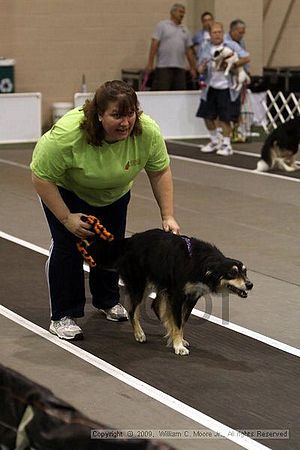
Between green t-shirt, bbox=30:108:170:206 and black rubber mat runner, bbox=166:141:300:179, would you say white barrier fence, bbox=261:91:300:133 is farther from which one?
green t-shirt, bbox=30:108:170:206

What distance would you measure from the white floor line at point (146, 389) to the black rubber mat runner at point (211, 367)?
0.04 meters

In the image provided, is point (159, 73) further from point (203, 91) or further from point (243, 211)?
point (243, 211)

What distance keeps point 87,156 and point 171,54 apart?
35.8ft

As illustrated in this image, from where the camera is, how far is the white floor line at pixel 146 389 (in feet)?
14.5

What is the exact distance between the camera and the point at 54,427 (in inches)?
103

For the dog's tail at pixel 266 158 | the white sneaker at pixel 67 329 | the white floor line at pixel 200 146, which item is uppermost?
the white sneaker at pixel 67 329

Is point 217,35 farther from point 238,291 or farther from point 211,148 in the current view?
point 238,291

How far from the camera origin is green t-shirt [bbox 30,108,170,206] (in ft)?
17.5

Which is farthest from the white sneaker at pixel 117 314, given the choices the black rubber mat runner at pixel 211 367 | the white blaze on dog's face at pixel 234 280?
the white blaze on dog's face at pixel 234 280

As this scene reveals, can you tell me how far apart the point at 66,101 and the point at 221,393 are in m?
12.1

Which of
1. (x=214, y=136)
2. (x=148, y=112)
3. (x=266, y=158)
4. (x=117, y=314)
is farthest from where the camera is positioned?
(x=148, y=112)

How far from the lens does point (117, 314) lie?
6.16 metres

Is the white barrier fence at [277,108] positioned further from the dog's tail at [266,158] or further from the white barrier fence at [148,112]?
the dog's tail at [266,158]

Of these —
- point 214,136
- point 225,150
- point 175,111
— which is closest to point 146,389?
point 225,150
